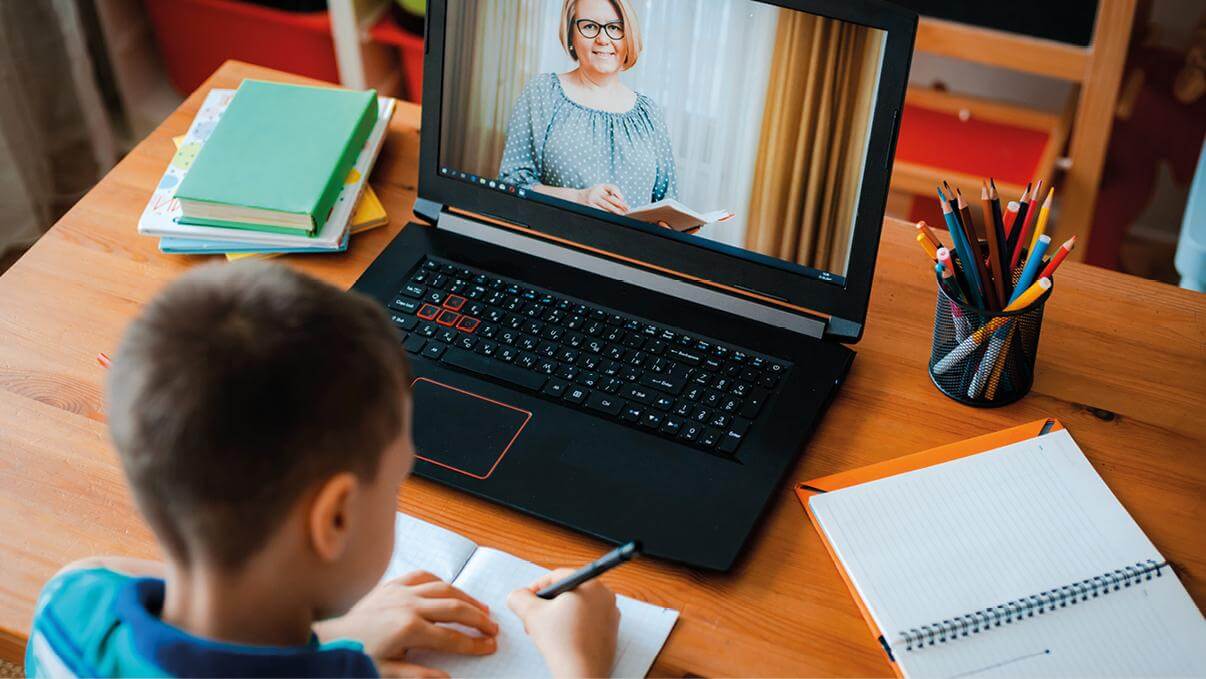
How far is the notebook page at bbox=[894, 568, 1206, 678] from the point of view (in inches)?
31.9

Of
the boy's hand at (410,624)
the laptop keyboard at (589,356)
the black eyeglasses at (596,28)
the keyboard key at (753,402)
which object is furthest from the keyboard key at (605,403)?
the black eyeglasses at (596,28)

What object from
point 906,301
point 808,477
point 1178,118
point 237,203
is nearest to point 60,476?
point 237,203

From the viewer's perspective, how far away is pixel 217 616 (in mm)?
692

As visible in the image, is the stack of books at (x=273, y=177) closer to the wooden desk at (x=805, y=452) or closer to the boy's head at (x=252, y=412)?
the wooden desk at (x=805, y=452)

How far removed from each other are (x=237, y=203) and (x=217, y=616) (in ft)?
1.81

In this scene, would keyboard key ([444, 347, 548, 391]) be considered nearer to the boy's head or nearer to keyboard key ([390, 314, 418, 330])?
keyboard key ([390, 314, 418, 330])

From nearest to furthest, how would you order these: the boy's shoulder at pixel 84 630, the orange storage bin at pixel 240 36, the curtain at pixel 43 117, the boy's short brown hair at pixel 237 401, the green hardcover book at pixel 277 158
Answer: the boy's short brown hair at pixel 237 401
the boy's shoulder at pixel 84 630
the green hardcover book at pixel 277 158
the curtain at pixel 43 117
the orange storage bin at pixel 240 36

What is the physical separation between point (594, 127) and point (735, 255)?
0.56ft

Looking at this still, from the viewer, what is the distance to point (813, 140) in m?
0.99

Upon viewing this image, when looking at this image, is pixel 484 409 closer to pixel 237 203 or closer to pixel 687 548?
pixel 687 548

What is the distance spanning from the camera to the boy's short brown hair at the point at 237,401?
601 millimetres

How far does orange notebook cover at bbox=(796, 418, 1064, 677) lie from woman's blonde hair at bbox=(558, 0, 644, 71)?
39 cm

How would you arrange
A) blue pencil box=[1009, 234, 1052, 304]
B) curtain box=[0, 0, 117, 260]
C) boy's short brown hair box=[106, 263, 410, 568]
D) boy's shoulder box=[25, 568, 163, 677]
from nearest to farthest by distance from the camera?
boy's short brown hair box=[106, 263, 410, 568] → boy's shoulder box=[25, 568, 163, 677] → blue pencil box=[1009, 234, 1052, 304] → curtain box=[0, 0, 117, 260]

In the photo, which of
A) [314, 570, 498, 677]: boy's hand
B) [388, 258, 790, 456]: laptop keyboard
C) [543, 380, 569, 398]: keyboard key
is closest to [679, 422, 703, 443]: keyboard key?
[388, 258, 790, 456]: laptop keyboard
